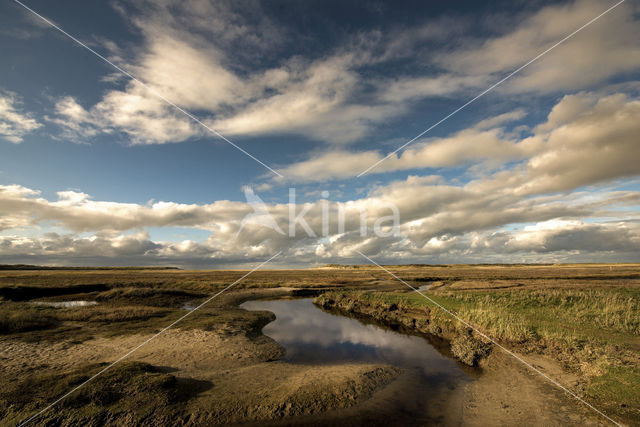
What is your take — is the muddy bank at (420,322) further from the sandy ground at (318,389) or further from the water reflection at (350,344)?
the water reflection at (350,344)

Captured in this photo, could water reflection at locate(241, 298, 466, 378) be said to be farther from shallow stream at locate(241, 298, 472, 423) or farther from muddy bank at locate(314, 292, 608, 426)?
muddy bank at locate(314, 292, 608, 426)

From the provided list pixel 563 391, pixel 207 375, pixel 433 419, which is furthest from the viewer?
pixel 207 375

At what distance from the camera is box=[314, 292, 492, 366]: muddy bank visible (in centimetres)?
1935

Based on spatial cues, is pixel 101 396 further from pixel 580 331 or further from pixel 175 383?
pixel 580 331

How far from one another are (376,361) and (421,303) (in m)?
17.0

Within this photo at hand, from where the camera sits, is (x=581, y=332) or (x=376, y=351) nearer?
(x=581, y=332)

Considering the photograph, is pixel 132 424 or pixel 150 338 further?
pixel 150 338

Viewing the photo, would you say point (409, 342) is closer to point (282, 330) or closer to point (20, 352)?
point (282, 330)

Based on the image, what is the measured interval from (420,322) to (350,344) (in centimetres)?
847

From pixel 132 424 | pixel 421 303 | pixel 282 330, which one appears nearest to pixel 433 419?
pixel 132 424

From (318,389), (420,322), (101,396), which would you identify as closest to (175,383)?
(101,396)

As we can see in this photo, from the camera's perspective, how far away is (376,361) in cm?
1997

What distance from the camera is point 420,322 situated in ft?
93.4

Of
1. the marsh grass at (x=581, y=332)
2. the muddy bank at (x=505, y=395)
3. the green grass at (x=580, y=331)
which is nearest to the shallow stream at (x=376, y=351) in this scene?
the muddy bank at (x=505, y=395)
